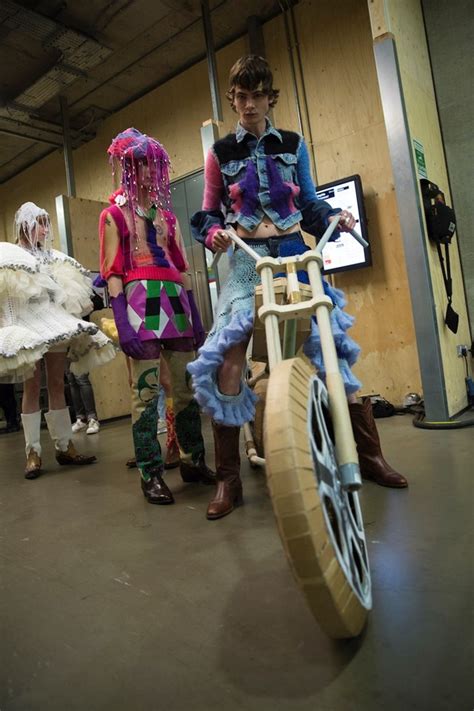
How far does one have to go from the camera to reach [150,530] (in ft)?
5.34

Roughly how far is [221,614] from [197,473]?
1159 millimetres

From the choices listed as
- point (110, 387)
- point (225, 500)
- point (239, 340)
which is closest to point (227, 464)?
point (225, 500)

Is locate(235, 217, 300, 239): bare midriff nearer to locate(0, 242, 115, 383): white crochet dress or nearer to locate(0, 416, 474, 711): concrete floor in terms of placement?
locate(0, 416, 474, 711): concrete floor

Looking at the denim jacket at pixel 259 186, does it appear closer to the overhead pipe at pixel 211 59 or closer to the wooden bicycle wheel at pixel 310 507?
the wooden bicycle wheel at pixel 310 507

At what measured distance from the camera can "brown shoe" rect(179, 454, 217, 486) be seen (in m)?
2.17

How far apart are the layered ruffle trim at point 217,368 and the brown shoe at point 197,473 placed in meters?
0.58

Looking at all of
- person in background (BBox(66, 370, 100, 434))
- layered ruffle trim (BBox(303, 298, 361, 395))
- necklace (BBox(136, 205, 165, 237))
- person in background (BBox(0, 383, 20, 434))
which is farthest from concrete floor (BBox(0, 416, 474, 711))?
person in background (BBox(0, 383, 20, 434))

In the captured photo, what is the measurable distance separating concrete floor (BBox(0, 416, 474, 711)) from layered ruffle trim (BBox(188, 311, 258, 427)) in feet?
1.15

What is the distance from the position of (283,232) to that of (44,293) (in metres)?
1.54

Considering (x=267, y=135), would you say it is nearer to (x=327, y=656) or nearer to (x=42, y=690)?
(x=327, y=656)

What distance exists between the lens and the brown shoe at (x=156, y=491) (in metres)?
1.91

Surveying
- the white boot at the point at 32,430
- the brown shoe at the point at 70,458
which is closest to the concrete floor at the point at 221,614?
the white boot at the point at 32,430

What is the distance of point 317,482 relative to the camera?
0.78m

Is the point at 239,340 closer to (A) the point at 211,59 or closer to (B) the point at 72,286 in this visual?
(B) the point at 72,286
